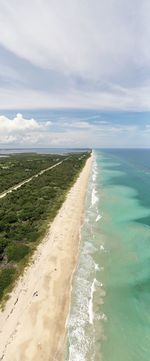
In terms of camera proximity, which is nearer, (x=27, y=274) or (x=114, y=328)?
(x=114, y=328)

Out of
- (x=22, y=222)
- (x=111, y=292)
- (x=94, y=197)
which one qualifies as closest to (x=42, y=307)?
(x=111, y=292)

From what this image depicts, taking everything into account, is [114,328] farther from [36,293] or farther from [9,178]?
[9,178]

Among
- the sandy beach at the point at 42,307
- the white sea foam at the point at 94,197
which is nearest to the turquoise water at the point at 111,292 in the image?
the sandy beach at the point at 42,307

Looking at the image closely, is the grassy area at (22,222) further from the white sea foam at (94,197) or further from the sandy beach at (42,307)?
the white sea foam at (94,197)

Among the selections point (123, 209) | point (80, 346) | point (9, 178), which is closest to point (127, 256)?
point (80, 346)

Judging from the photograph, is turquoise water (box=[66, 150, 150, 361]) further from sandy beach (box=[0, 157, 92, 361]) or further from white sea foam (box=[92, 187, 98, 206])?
white sea foam (box=[92, 187, 98, 206])

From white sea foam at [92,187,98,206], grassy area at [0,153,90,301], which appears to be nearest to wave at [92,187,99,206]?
white sea foam at [92,187,98,206]
